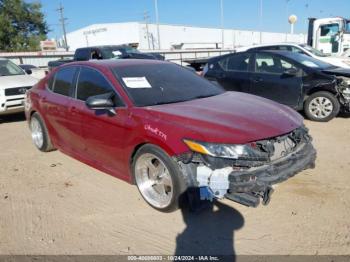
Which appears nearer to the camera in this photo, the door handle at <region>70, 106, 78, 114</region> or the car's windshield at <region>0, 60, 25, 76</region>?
the door handle at <region>70, 106, 78, 114</region>

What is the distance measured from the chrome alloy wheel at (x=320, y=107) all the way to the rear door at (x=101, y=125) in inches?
196

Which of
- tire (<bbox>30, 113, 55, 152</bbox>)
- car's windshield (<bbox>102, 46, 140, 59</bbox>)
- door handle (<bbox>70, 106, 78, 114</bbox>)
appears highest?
door handle (<bbox>70, 106, 78, 114</bbox>)

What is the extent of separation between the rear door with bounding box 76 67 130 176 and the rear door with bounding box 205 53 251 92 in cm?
456

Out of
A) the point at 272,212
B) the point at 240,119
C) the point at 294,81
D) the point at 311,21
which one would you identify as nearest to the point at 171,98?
the point at 240,119

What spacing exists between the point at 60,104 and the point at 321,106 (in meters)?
5.35

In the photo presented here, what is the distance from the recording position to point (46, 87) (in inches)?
224

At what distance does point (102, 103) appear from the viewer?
3.98m

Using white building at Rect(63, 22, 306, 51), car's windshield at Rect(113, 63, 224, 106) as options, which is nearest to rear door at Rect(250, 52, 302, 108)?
car's windshield at Rect(113, 63, 224, 106)

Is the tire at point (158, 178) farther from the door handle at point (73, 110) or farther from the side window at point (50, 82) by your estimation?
the side window at point (50, 82)

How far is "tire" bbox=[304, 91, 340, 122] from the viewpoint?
746 centimetres

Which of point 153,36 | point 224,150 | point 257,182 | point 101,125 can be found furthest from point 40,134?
point 153,36

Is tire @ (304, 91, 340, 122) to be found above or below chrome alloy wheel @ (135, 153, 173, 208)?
below

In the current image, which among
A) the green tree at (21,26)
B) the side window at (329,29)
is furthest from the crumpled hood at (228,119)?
the green tree at (21,26)

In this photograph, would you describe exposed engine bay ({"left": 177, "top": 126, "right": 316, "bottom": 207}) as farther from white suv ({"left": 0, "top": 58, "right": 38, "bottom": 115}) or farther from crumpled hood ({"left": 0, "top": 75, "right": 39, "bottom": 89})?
crumpled hood ({"left": 0, "top": 75, "right": 39, "bottom": 89})
